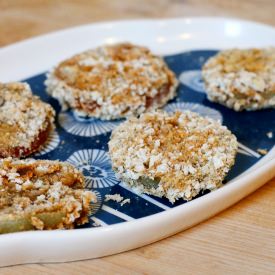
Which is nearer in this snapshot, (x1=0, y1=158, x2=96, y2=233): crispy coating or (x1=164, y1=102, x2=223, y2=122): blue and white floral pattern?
(x1=0, y1=158, x2=96, y2=233): crispy coating

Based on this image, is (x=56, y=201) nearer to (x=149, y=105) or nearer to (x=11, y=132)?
(x=11, y=132)

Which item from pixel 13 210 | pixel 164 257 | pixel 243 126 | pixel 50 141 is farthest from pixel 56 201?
pixel 243 126

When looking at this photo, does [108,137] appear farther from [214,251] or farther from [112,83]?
[214,251]

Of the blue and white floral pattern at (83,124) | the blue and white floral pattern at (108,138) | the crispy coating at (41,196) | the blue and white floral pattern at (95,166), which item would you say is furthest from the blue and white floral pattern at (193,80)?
the crispy coating at (41,196)

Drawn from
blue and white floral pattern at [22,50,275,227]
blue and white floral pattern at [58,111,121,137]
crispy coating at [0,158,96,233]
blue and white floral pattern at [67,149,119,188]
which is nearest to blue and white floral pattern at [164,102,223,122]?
blue and white floral pattern at [22,50,275,227]

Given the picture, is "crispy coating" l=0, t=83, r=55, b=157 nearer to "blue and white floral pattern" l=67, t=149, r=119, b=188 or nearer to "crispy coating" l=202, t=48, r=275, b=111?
"blue and white floral pattern" l=67, t=149, r=119, b=188

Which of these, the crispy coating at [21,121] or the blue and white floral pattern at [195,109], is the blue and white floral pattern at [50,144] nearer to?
the crispy coating at [21,121]

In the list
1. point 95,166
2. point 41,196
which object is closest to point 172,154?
point 95,166
